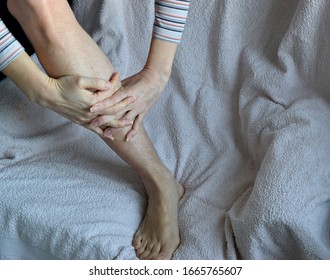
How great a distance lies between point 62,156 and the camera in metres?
1.26

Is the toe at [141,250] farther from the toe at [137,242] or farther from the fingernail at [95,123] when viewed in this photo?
the fingernail at [95,123]

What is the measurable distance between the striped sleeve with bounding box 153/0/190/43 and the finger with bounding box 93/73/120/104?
0.46ft

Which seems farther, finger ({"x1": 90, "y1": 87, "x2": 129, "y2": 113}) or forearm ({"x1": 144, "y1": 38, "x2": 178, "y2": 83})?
forearm ({"x1": 144, "y1": 38, "x2": 178, "y2": 83})

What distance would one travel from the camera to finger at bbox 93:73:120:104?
3.40ft

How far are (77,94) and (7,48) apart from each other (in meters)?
0.15

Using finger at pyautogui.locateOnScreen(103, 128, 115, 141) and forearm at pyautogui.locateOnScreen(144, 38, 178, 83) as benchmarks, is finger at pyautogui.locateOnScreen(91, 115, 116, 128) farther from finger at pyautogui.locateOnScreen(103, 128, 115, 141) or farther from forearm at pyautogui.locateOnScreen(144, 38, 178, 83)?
forearm at pyautogui.locateOnScreen(144, 38, 178, 83)

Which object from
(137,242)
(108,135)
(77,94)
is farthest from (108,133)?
(137,242)

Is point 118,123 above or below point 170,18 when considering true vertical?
below

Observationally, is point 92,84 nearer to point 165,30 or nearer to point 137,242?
point 165,30

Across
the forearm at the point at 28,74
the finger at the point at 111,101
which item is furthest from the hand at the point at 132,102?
the forearm at the point at 28,74

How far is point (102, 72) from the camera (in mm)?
1067

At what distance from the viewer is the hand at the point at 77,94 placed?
1.03 metres

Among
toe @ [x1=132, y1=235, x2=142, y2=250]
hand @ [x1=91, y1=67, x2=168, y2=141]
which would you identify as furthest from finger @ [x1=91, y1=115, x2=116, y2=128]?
toe @ [x1=132, y1=235, x2=142, y2=250]
